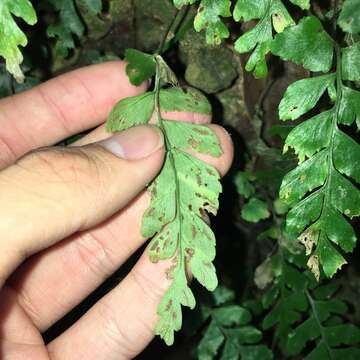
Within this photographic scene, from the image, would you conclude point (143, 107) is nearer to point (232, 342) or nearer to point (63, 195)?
point (63, 195)

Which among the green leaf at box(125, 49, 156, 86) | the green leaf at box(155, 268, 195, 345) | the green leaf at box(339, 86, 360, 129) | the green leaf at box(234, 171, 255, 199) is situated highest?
the green leaf at box(125, 49, 156, 86)

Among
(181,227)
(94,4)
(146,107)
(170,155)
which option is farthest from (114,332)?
(94,4)

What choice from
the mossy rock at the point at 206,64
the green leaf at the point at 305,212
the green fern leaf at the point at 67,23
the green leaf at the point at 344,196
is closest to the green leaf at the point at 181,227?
the green leaf at the point at 305,212

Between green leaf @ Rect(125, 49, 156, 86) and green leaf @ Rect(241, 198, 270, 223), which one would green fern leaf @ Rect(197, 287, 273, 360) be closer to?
green leaf @ Rect(241, 198, 270, 223)

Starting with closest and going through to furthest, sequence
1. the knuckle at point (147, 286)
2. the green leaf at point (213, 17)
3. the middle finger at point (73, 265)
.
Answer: the green leaf at point (213, 17), the knuckle at point (147, 286), the middle finger at point (73, 265)

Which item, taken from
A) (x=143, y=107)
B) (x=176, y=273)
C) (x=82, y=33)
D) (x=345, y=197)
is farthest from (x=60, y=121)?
(x=345, y=197)

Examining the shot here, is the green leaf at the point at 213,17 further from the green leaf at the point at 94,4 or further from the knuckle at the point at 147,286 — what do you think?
the knuckle at the point at 147,286

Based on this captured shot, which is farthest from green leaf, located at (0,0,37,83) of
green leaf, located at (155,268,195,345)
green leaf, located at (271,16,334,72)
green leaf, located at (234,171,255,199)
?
green leaf, located at (234,171,255,199)
